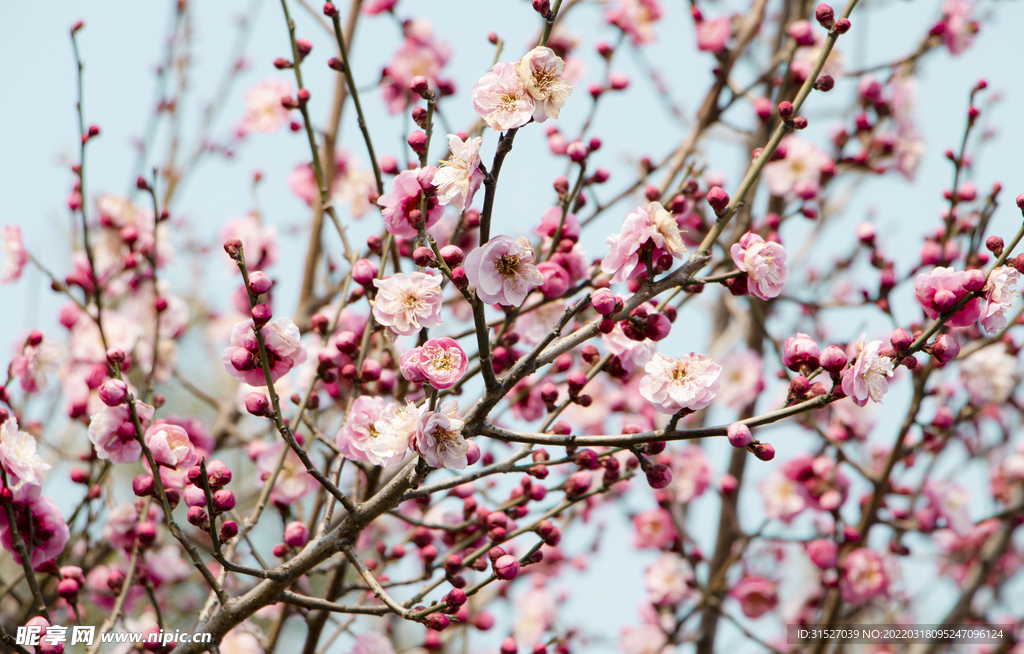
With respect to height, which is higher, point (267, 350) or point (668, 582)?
point (668, 582)

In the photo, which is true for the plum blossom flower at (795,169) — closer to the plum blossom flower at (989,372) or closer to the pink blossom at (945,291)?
the plum blossom flower at (989,372)

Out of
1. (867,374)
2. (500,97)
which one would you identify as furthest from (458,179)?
(867,374)

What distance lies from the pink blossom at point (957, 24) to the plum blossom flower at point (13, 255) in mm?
4336

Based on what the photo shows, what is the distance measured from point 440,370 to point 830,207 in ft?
12.3

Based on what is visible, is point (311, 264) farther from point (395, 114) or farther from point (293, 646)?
point (293, 646)

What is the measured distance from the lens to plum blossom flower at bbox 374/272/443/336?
1665 mm

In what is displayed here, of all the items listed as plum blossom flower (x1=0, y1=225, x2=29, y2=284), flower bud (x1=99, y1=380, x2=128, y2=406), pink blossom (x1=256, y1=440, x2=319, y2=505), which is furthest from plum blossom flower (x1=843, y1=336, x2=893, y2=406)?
plum blossom flower (x1=0, y1=225, x2=29, y2=284)

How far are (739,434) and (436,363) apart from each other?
2.14ft

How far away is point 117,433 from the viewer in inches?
74.4

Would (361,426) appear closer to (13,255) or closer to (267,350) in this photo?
(267,350)

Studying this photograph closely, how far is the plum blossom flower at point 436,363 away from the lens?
1.60m

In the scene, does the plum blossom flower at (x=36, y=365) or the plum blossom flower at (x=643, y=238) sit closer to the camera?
the plum blossom flower at (x=643, y=238)

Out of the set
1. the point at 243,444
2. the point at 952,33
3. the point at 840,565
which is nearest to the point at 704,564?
the point at 840,565

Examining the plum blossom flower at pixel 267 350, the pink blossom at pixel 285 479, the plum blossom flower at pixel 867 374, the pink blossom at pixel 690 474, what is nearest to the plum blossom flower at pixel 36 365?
the pink blossom at pixel 285 479
